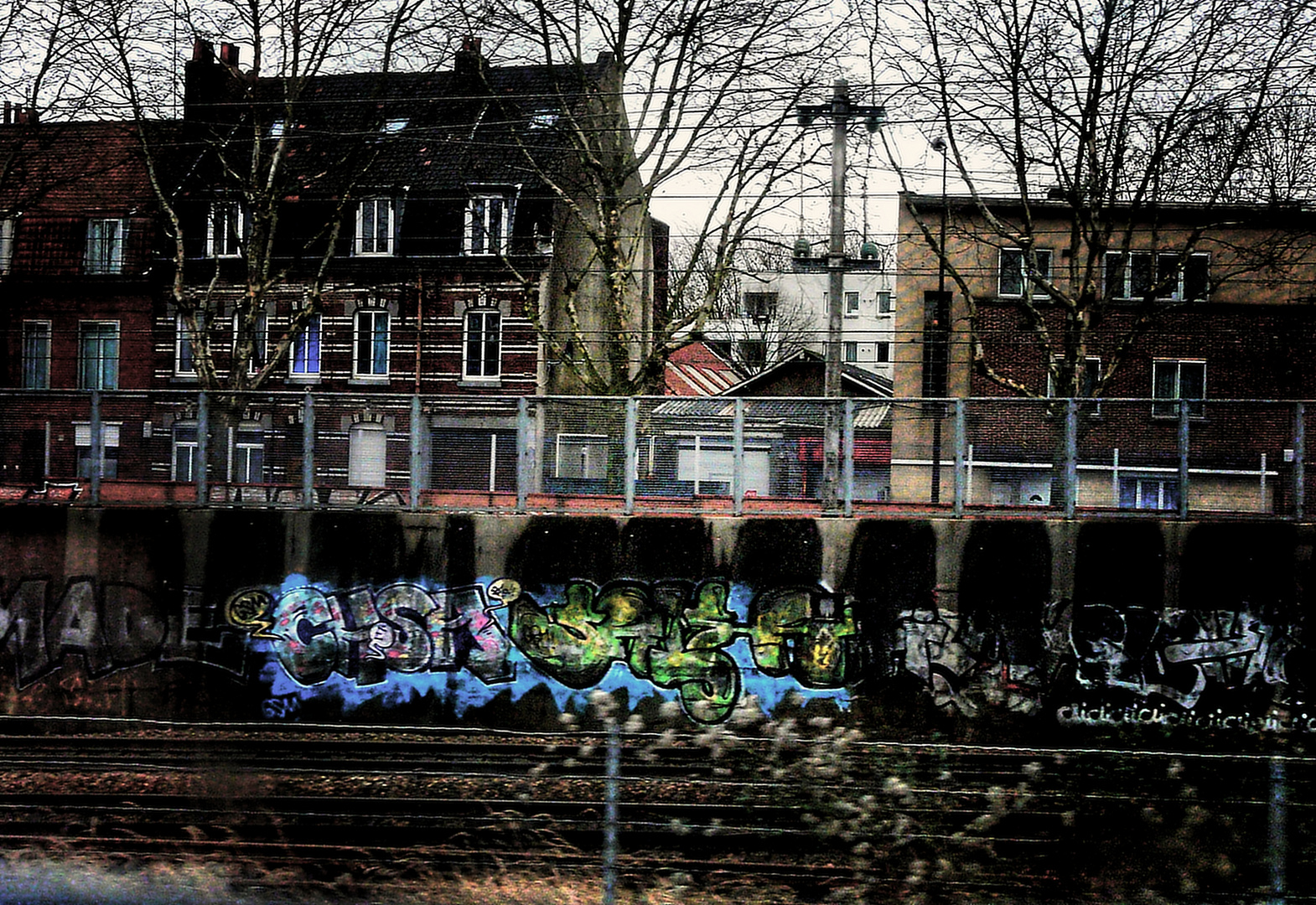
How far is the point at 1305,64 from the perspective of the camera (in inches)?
839

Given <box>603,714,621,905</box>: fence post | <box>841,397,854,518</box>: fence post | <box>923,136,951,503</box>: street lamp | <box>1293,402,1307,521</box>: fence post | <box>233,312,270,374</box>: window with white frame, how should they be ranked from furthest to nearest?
<box>233,312,270,374</box>: window with white frame
<box>923,136,951,503</box>: street lamp
<box>841,397,854,518</box>: fence post
<box>1293,402,1307,521</box>: fence post
<box>603,714,621,905</box>: fence post

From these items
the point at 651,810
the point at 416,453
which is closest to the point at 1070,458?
the point at 416,453

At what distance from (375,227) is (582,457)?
22535 millimetres

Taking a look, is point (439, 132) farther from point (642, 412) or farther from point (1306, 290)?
point (1306, 290)

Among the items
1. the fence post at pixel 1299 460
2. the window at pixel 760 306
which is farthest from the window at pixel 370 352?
the fence post at pixel 1299 460

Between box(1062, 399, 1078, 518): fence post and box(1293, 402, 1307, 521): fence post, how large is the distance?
2547mm

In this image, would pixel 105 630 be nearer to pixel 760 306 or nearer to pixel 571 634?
pixel 571 634

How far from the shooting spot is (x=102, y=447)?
1719cm

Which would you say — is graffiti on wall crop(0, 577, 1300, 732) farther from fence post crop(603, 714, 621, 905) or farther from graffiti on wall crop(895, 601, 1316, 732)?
fence post crop(603, 714, 621, 905)

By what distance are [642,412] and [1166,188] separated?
14180 mm

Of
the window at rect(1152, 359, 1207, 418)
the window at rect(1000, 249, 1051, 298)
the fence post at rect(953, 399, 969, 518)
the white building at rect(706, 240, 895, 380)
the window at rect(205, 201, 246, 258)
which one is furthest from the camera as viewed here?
the white building at rect(706, 240, 895, 380)

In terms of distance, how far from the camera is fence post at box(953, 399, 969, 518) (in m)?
15.8

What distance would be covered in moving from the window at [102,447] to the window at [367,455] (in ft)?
10.8

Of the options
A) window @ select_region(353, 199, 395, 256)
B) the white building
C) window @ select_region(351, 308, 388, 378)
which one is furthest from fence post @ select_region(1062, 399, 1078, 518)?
the white building
